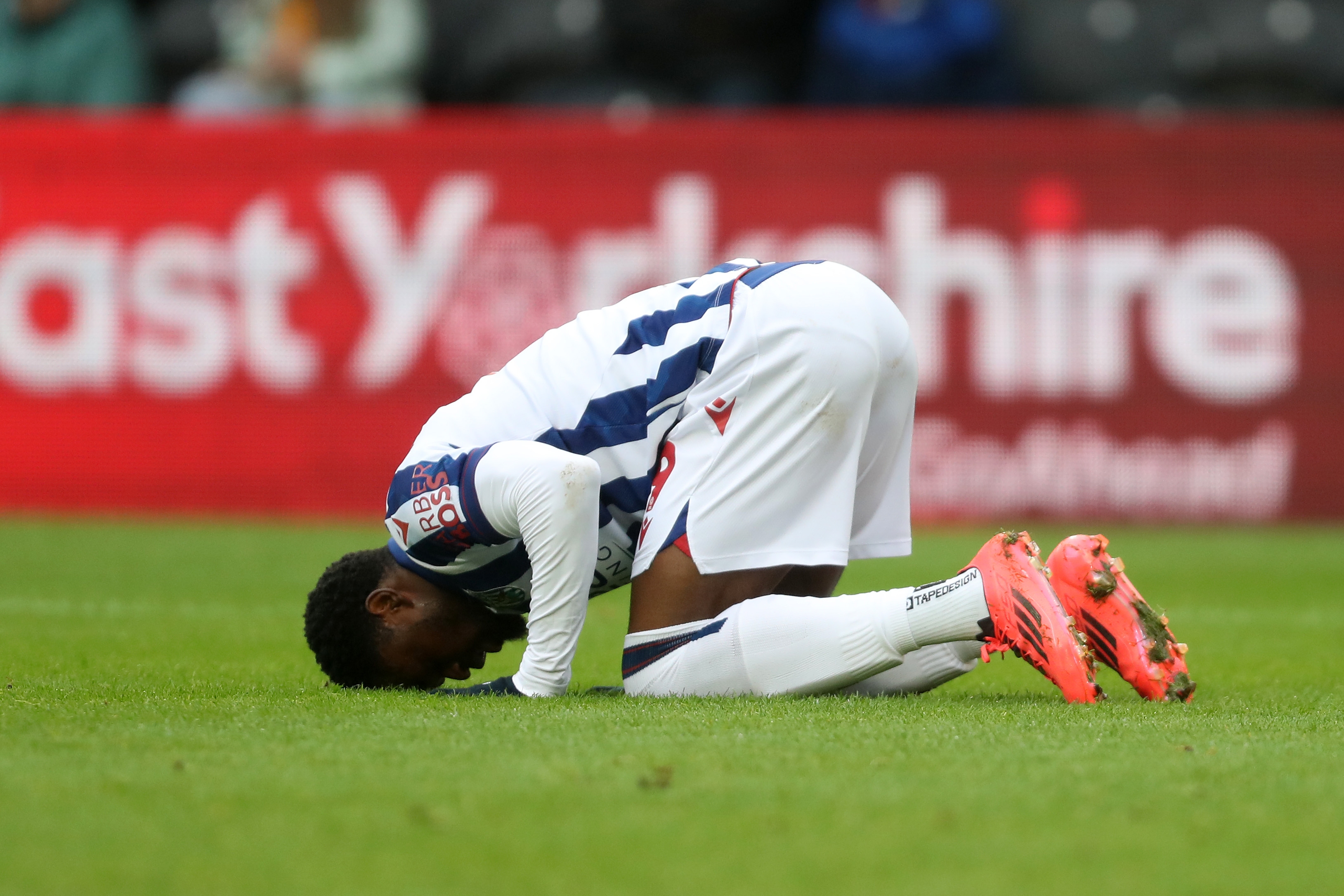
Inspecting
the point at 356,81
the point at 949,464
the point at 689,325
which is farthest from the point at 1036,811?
the point at 356,81

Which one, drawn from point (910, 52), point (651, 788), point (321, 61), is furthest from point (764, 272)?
point (321, 61)

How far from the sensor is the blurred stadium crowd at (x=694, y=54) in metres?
11.0

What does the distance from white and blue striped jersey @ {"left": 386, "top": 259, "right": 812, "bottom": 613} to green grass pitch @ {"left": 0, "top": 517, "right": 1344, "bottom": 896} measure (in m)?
0.34

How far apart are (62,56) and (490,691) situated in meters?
8.60

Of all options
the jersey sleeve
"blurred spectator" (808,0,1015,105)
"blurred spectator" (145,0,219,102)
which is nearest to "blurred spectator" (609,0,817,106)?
"blurred spectator" (808,0,1015,105)

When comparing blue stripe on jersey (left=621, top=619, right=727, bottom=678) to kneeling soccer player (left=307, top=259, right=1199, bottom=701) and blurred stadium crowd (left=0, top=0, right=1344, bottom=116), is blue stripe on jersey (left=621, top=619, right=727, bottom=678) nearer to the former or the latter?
kneeling soccer player (left=307, top=259, right=1199, bottom=701)

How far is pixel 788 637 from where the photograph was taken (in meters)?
3.81

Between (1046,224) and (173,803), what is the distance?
8.11 meters

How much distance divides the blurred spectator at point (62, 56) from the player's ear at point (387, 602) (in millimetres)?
8142

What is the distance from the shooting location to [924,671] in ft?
13.1

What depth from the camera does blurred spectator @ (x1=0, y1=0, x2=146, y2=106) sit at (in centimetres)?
1115

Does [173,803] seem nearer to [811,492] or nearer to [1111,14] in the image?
[811,492]

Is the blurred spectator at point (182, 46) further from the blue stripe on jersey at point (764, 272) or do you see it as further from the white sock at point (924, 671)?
the white sock at point (924, 671)

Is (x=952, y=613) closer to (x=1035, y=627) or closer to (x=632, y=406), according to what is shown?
(x=1035, y=627)
